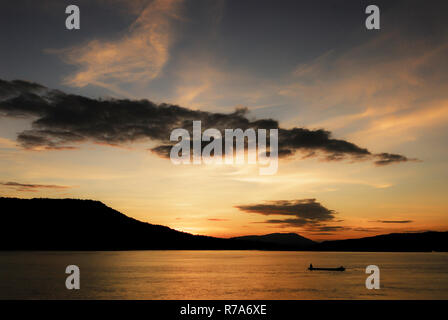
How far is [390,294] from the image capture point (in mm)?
76875

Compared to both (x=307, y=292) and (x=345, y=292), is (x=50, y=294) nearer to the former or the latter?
(x=307, y=292)
